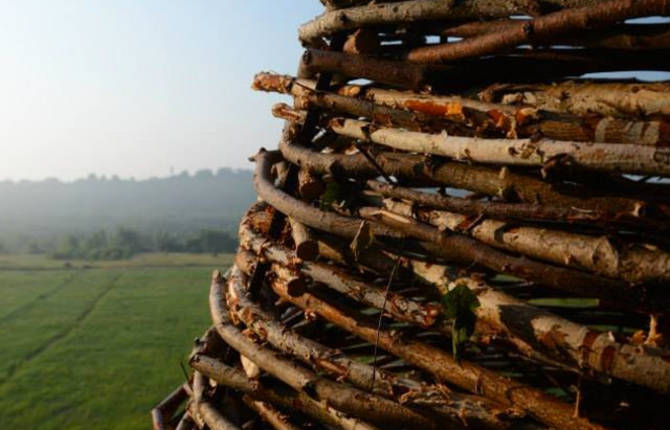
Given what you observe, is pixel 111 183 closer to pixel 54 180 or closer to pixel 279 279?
pixel 54 180

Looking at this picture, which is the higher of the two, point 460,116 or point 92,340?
point 460,116

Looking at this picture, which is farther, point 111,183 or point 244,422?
point 111,183

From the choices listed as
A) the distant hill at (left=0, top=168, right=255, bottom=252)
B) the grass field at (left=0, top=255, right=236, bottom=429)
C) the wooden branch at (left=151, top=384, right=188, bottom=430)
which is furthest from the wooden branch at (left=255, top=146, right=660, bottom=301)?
the distant hill at (left=0, top=168, right=255, bottom=252)

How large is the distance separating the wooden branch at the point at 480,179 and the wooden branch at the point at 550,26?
212 mm

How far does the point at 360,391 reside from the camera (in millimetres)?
Result: 1392

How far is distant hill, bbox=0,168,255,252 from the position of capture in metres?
96.3

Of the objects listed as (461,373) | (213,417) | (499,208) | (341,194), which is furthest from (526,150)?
(213,417)

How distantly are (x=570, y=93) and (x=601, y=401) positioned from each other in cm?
52

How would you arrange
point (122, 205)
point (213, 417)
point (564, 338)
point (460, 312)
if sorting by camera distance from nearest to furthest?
point (564, 338)
point (460, 312)
point (213, 417)
point (122, 205)

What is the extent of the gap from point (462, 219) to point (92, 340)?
30.6 m

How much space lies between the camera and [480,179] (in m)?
1.34

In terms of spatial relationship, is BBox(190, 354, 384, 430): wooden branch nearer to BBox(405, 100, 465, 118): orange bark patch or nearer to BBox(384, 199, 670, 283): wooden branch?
BBox(384, 199, 670, 283): wooden branch

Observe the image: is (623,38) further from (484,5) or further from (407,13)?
(407,13)

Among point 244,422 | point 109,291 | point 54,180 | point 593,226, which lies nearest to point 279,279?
point 244,422
